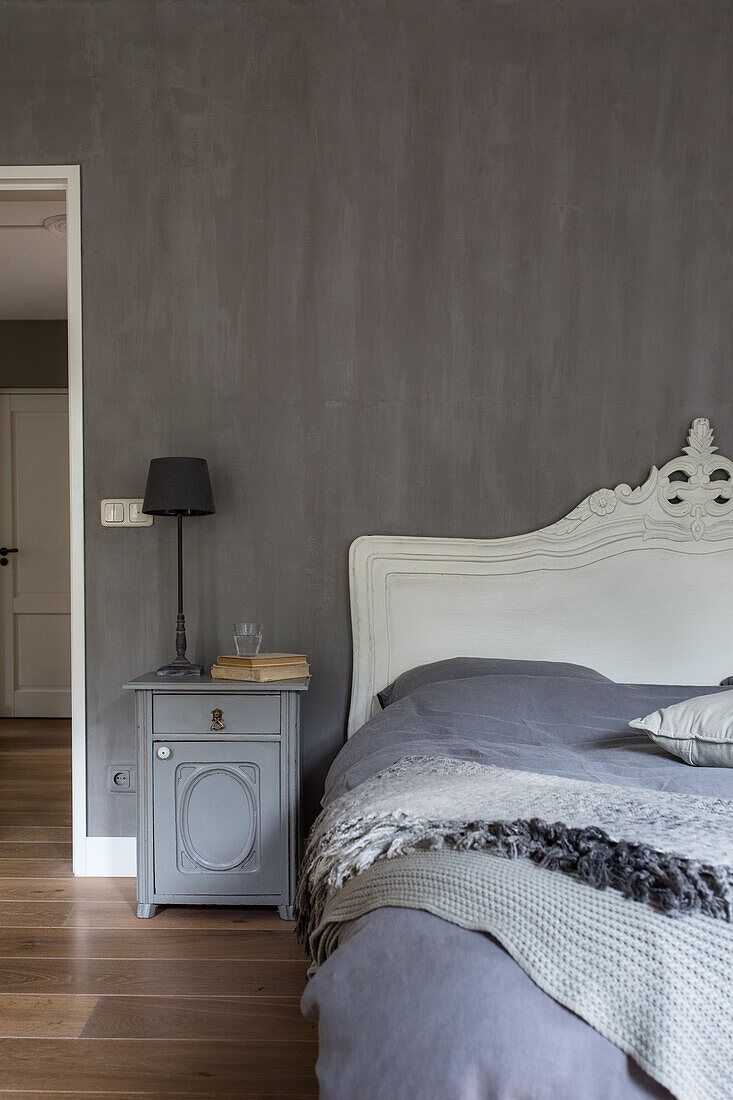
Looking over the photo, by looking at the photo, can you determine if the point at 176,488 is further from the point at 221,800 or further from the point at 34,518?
the point at 34,518

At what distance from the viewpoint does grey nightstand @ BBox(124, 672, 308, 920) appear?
2.34 meters

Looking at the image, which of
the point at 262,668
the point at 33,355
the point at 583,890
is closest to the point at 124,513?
the point at 262,668

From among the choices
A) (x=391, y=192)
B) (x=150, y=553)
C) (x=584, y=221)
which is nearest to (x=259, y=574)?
(x=150, y=553)

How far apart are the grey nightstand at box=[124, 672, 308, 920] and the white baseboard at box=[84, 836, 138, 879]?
13.6 inches

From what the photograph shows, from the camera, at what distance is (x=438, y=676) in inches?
96.6

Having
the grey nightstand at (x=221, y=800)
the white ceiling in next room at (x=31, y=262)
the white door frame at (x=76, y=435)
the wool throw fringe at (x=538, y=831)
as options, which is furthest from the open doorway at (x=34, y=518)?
the wool throw fringe at (x=538, y=831)

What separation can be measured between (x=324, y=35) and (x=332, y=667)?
6.71 feet

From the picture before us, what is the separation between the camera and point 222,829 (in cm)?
234

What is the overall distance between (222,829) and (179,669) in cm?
49

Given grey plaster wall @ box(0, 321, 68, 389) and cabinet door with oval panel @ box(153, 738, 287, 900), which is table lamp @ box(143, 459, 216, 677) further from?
grey plaster wall @ box(0, 321, 68, 389)

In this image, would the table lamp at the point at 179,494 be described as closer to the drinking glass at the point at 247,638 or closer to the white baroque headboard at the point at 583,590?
the drinking glass at the point at 247,638

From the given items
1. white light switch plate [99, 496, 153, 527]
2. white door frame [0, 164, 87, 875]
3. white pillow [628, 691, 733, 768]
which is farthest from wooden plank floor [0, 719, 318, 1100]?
white light switch plate [99, 496, 153, 527]

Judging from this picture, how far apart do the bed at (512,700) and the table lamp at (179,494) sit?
1.70 ft

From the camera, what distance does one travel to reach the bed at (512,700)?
0.82 m
